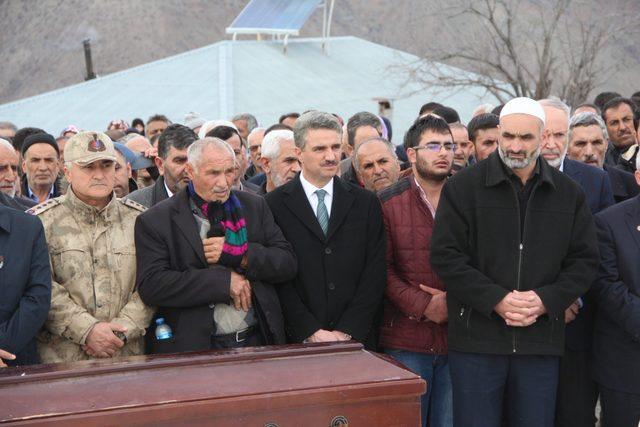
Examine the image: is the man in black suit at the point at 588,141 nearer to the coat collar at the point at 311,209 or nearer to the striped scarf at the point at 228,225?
the coat collar at the point at 311,209

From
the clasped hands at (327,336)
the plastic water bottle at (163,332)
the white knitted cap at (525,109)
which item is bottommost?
the clasped hands at (327,336)

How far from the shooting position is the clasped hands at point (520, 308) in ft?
14.6

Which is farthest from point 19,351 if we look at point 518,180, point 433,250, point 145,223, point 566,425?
point 566,425

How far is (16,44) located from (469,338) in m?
70.4

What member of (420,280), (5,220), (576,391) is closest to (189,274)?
(5,220)

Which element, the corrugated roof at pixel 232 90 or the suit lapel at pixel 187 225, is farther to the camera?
the corrugated roof at pixel 232 90

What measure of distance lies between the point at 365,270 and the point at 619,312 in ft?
4.43

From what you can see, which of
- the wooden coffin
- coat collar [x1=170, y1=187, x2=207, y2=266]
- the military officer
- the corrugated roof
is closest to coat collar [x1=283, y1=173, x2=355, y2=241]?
coat collar [x1=170, y1=187, x2=207, y2=266]

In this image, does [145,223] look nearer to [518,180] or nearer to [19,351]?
[19,351]

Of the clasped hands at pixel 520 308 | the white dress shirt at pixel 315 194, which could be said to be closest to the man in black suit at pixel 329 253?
the white dress shirt at pixel 315 194

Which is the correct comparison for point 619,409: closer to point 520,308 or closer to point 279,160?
point 520,308

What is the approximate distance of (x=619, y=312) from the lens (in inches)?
187

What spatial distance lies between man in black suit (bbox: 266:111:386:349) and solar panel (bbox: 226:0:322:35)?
18624 mm

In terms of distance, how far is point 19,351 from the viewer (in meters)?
4.33
